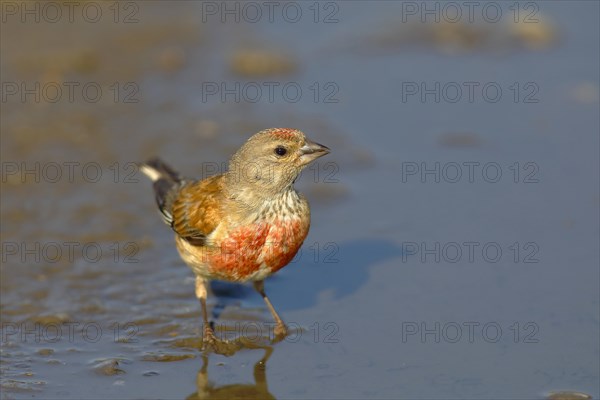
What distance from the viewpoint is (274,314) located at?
8.71m

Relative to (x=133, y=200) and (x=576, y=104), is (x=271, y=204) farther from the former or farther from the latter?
(x=576, y=104)

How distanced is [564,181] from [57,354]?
5.12 m

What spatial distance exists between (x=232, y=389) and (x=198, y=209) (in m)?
1.54

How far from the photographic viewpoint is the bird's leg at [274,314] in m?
8.58

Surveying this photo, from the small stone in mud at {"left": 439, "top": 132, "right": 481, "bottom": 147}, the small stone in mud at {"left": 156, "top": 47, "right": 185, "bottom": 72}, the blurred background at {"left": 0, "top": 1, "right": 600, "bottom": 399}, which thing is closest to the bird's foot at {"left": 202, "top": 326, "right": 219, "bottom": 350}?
the blurred background at {"left": 0, "top": 1, "right": 600, "bottom": 399}

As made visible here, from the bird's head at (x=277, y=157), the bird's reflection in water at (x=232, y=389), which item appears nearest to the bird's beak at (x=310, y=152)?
the bird's head at (x=277, y=157)

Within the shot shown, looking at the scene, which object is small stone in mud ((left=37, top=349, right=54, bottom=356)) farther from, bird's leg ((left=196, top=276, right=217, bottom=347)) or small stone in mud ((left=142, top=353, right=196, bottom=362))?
bird's leg ((left=196, top=276, right=217, bottom=347))

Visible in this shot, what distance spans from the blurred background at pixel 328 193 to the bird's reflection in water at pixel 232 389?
0.06ft

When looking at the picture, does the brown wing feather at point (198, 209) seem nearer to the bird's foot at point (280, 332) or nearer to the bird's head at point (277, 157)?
the bird's head at point (277, 157)

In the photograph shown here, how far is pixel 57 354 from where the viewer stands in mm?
8258

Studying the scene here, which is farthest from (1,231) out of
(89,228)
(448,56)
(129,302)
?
(448,56)

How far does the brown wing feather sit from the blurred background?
735 mm

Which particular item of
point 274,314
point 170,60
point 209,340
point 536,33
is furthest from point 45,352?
point 536,33

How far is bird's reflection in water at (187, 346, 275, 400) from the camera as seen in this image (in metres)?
7.74
